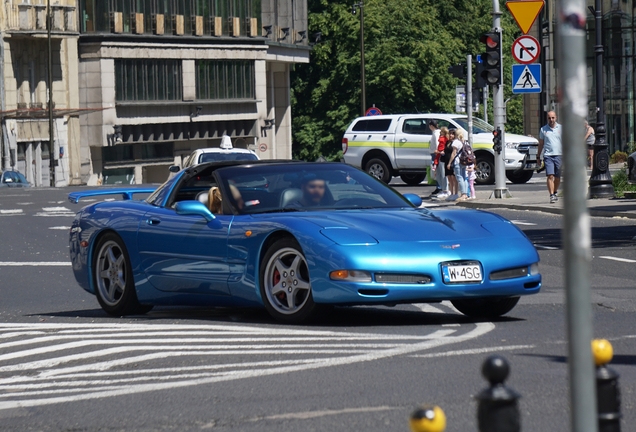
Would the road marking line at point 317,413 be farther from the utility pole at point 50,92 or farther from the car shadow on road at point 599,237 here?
the utility pole at point 50,92

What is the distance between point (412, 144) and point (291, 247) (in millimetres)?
29402

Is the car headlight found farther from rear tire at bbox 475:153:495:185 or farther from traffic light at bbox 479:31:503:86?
rear tire at bbox 475:153:495:185

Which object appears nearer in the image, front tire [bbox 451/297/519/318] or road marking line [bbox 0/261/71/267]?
front tire [bbox 451/297/519/318]

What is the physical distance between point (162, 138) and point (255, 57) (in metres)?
9.31

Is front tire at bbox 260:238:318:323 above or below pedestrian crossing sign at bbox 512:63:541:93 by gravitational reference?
below

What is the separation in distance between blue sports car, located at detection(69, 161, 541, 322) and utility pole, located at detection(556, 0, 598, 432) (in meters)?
5.99

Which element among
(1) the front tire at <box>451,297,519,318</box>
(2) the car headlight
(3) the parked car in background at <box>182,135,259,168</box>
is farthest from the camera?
(3) the parked car in background at <box>182,135,259,168</box>

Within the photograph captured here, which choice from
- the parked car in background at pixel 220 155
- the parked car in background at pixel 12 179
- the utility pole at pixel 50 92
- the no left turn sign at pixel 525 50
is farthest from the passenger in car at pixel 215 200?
the utility pole at pixel 50 92

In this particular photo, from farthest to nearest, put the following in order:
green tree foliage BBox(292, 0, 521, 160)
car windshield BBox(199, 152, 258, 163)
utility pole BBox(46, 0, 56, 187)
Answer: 1. green tree foliage BBox(292, 0, 521, 160)
2. utility pole BBox(46, 0, 56, 187)
3. car windshield BBox(199, 152, 258, 163)

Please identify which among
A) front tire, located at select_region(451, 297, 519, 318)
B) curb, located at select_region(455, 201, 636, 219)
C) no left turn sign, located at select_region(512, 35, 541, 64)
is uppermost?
no left turn sign, located at select_region(512, 35, 541, 64)

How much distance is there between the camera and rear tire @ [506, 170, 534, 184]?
38.0 m

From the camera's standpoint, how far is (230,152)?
103 ft

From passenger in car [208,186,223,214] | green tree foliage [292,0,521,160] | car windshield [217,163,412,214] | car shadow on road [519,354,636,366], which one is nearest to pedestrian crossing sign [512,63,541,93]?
car windshield [217,163,412,214]

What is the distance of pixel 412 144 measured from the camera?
1531 inches
